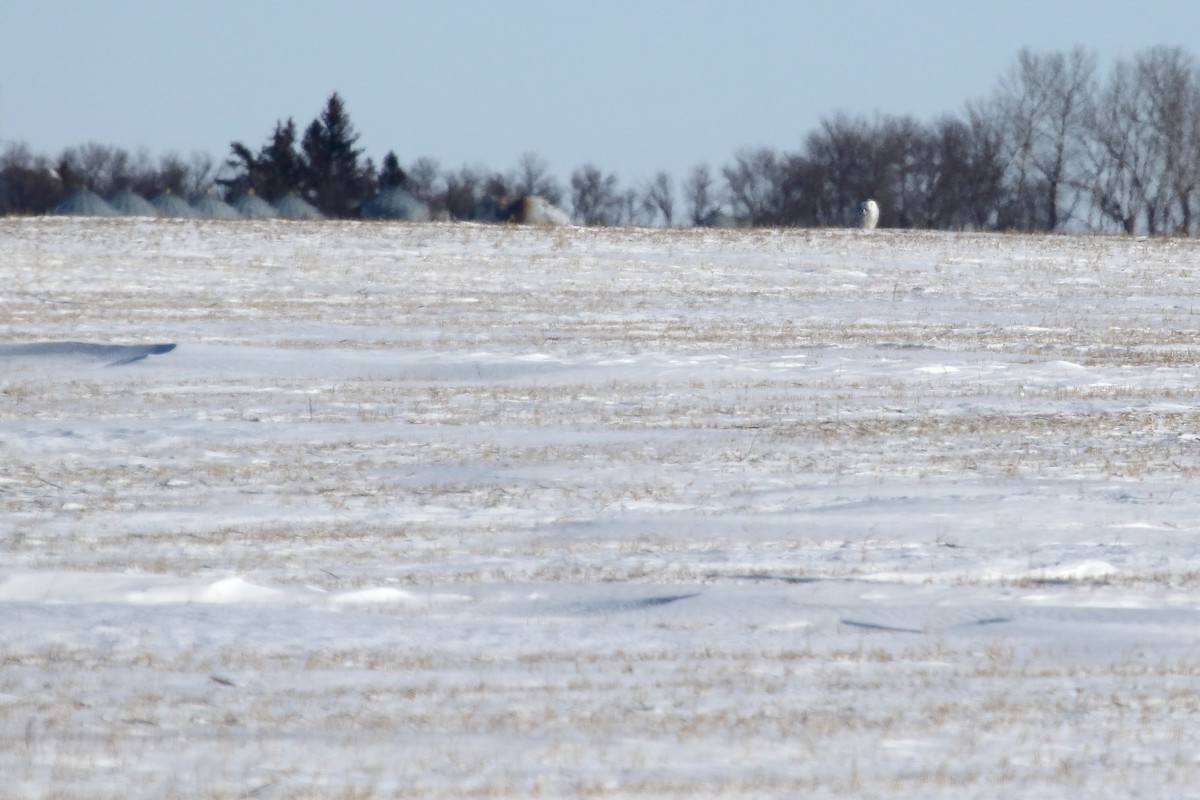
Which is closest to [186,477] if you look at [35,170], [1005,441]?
[1005,441]

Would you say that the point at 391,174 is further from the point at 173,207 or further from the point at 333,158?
the point at 173,207

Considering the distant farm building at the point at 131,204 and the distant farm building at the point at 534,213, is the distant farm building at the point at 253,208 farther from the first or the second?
the distant farm building at the point at 534,213

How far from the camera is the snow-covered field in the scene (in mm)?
5438

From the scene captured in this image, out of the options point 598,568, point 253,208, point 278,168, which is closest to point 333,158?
point 278,168

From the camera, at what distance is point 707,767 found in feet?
17.4

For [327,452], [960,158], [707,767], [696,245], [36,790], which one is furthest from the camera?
[960,158]

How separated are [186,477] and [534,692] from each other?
19.4 ft

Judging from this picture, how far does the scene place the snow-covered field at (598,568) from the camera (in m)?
5.44

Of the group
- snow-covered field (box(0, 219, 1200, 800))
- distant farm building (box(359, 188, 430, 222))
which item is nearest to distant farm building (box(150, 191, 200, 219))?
distant farm building (box(359, 188, 430, 222))

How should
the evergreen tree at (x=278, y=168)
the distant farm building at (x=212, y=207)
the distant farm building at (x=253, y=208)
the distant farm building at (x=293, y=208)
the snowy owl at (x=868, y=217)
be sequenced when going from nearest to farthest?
the snowy owl at (x=868, y=217) → the distant farm building at (x=212, y=207) → the distant farm building at (x=253, y=208) → the distant farm building at (x=293, y=208) → the evergreen tree at (x=278, y=168)

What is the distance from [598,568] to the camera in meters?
8.45

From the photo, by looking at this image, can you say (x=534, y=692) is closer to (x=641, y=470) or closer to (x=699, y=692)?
(x=699, y=692)

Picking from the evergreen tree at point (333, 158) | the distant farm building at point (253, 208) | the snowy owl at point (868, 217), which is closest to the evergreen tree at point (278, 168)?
the evergreen tree at point (333, 158)

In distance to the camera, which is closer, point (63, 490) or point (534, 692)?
point (534, 692)
